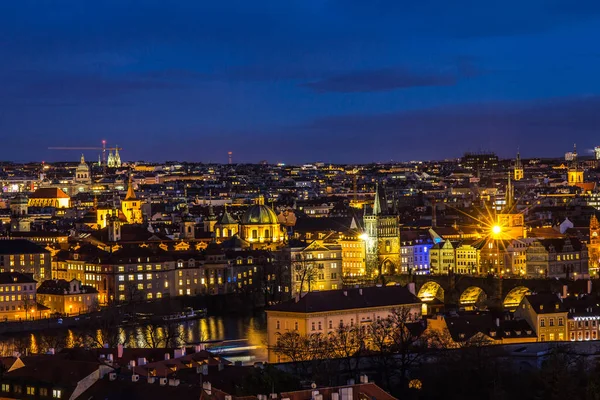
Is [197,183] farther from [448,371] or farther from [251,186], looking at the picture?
[448,371]

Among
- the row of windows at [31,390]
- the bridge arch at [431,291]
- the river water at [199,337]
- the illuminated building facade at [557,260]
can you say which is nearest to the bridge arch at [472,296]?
the bridge arch at [431,291]

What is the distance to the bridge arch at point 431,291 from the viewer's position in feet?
192

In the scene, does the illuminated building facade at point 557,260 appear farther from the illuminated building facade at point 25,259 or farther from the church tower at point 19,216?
the church tower at point 19,216

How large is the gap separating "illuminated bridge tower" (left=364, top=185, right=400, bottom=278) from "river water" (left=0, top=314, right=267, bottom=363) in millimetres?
11998

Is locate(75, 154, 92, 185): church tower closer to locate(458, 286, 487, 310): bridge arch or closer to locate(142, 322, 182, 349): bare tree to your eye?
locate(458, 286, 487, 310): bridge arch

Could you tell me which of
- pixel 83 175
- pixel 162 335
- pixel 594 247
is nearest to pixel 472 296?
pixel 594 247

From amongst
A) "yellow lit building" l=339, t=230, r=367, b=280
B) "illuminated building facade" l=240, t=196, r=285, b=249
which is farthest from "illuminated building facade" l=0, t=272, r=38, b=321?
"illuminated building facade" l=240, t=196, r=285, b=249

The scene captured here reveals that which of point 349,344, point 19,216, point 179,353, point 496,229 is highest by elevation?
point 19,216

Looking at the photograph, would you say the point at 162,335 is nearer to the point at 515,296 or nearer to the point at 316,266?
the point at 515,296

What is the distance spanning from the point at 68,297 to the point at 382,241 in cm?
1556

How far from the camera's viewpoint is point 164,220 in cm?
9369

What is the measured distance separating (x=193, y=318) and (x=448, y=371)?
20005mm

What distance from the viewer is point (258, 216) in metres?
74.4

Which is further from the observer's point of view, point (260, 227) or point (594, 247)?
point (260, 227)
